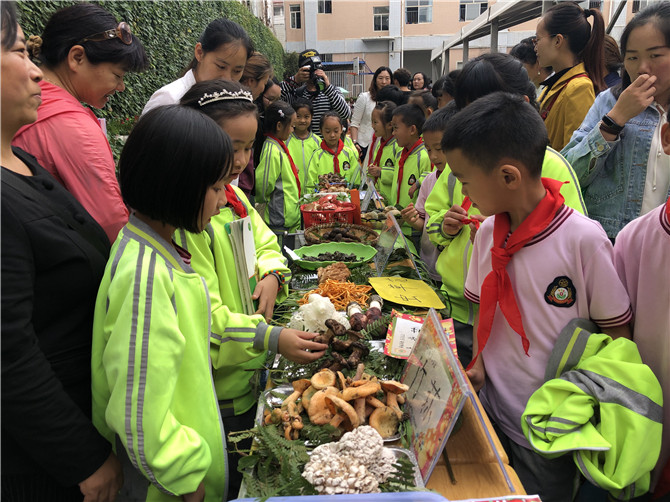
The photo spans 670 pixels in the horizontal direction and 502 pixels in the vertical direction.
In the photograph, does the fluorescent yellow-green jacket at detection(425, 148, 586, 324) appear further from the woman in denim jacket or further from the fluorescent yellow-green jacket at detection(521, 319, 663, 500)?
the fluorescent yellow-green jacket at detection(521, 319, 663, 500)

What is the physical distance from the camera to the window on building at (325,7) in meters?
30.6

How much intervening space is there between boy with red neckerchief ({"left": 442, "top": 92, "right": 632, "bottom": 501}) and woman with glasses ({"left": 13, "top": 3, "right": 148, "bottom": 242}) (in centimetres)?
143

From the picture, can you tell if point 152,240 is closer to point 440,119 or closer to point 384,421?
point 384,421

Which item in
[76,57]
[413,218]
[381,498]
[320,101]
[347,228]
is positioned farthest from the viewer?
[320,101]

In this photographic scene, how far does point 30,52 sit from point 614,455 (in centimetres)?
270

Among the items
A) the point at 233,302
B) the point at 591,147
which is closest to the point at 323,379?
the point at 233,302

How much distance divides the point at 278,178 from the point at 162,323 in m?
3.84

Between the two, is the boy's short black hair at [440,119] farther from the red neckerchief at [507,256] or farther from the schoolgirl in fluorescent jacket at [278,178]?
the schoolgirl in fluorescent jacket at [278,178]

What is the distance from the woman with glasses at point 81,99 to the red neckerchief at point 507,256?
5.05ft

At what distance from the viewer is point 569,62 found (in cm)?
312

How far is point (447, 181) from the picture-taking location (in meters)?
2.84

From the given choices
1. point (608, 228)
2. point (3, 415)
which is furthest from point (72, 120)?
point (608, 228)

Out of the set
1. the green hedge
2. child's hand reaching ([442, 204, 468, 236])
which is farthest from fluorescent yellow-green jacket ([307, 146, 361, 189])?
child's hand reaching ([442, 204, 468, 236])

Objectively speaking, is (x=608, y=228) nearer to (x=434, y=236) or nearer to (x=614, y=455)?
(x=434, y=236)
